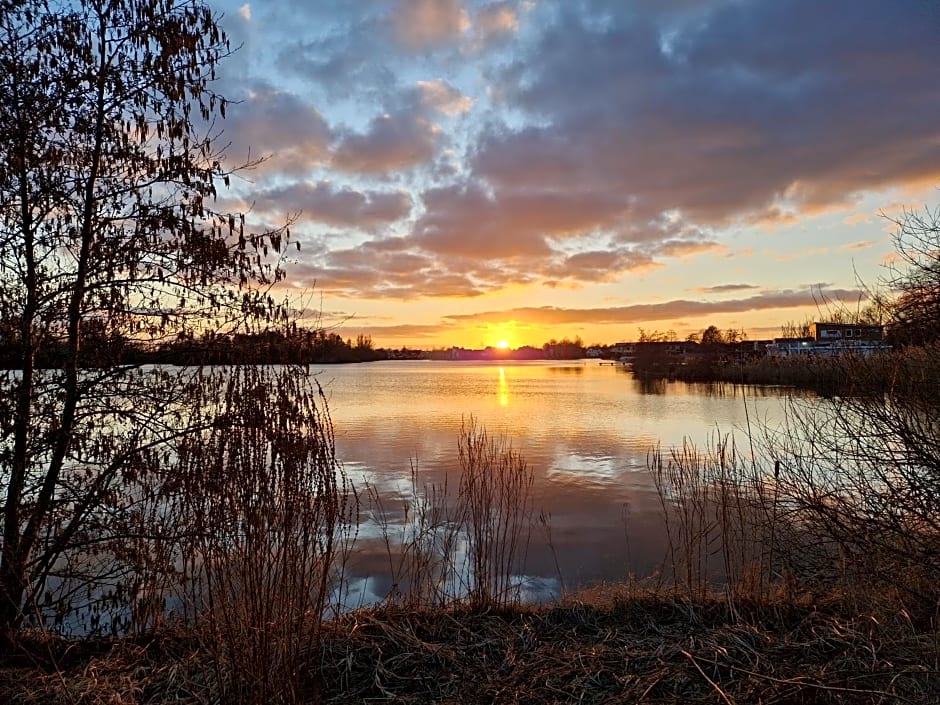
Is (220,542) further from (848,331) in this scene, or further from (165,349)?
(848,331)

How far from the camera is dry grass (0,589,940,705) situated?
3.55 metres

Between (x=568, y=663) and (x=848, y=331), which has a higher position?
(x=848, y=331)

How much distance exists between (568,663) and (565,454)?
12.4m

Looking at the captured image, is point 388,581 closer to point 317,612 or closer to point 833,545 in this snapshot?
point 317,612

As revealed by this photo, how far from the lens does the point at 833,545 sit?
794 cm

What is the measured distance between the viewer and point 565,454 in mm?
16250

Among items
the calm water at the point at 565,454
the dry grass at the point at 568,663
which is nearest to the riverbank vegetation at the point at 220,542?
the dry grass at the point at 568,663

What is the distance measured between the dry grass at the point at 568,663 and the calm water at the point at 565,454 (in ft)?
5.98

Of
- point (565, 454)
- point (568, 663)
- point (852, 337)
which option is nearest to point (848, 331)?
point (852, 337)

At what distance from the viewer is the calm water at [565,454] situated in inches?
321

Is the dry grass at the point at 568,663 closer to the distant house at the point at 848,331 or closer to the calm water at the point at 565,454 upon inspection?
the calm water at the point at 565,454

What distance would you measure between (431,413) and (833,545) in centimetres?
1947

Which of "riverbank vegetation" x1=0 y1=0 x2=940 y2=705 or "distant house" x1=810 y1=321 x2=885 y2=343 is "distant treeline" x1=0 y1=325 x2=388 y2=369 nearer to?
"riverbank vegetation" x1=0 y1=0 x2=940 y2=705

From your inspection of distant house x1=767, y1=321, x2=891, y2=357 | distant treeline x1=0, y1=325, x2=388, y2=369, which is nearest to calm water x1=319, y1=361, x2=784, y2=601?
distant house x1=767, y1=321, x2=891, y2=357
